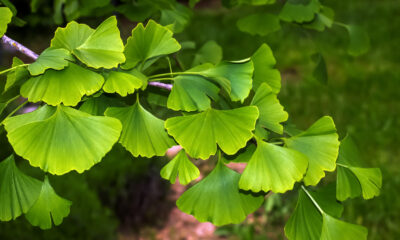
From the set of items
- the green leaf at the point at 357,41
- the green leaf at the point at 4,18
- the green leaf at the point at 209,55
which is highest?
the green leaf at the point at 4,18

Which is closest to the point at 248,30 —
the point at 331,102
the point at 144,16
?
the point at 144,16

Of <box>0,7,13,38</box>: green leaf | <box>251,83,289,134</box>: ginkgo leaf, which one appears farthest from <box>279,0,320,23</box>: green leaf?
<box>0,7,13,38</box>: green leaf

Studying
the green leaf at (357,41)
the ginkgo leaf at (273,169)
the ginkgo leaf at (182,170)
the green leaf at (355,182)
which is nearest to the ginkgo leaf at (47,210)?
the ginkgo leaf at (182,170)

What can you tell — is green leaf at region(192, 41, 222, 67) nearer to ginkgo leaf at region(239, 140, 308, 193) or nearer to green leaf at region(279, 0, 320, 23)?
green leaf at region(279, 0, 320, 23)

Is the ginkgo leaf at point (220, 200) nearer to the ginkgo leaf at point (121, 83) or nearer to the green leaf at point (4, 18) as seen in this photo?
the ginkgo leaf at point (121, 83)

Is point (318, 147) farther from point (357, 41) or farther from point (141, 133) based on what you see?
point (357, 41)

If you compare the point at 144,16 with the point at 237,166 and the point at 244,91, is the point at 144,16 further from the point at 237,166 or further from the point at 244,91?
the point at 237,166
